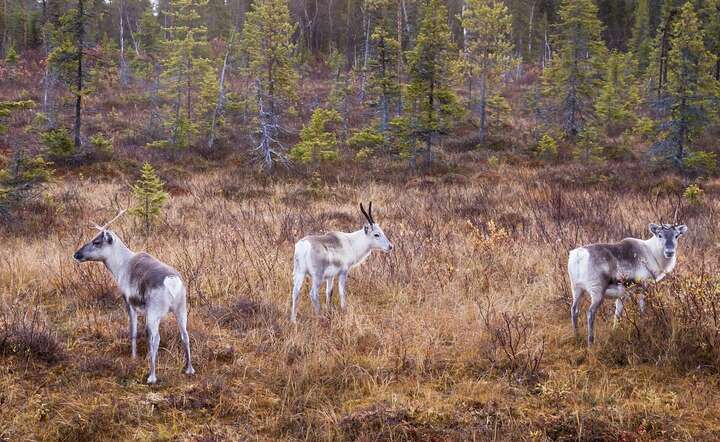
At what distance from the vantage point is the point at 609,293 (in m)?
5.68

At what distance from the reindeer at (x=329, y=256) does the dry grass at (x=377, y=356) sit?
1.13 ft

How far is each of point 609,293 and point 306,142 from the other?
20.0 metres

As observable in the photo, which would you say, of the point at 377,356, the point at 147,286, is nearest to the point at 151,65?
the point at 147,286

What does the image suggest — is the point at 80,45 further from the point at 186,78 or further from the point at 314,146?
the point at 314,146

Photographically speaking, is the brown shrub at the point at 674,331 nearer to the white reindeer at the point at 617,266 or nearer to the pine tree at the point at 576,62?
the white reindeer at the point at 617,266

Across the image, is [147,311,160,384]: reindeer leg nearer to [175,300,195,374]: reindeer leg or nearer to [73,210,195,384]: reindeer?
[73,210,195,384]: reindeer

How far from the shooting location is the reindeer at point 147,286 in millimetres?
4980

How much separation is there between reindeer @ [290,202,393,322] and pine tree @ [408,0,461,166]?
57.7 ft

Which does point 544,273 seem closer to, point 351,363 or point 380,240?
point 380,240

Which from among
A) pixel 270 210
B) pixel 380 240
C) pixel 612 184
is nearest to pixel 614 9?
pixel 612 184

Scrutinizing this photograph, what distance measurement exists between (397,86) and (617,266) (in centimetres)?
2432

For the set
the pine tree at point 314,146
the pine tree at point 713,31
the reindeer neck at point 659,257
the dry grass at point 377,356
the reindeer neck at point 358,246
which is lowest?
the dry grass at point 377,356

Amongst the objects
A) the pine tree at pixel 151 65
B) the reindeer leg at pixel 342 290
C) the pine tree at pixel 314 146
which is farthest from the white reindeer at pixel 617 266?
the pine tree at pixel 151 65

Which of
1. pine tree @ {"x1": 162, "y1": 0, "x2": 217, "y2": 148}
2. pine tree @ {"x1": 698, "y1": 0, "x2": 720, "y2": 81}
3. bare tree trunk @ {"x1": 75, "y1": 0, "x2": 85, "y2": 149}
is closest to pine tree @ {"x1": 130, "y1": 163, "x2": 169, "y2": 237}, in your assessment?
bare tree trunk @ {"x1": 75, "y1": 0, "x2": 85, "y2": 149}
